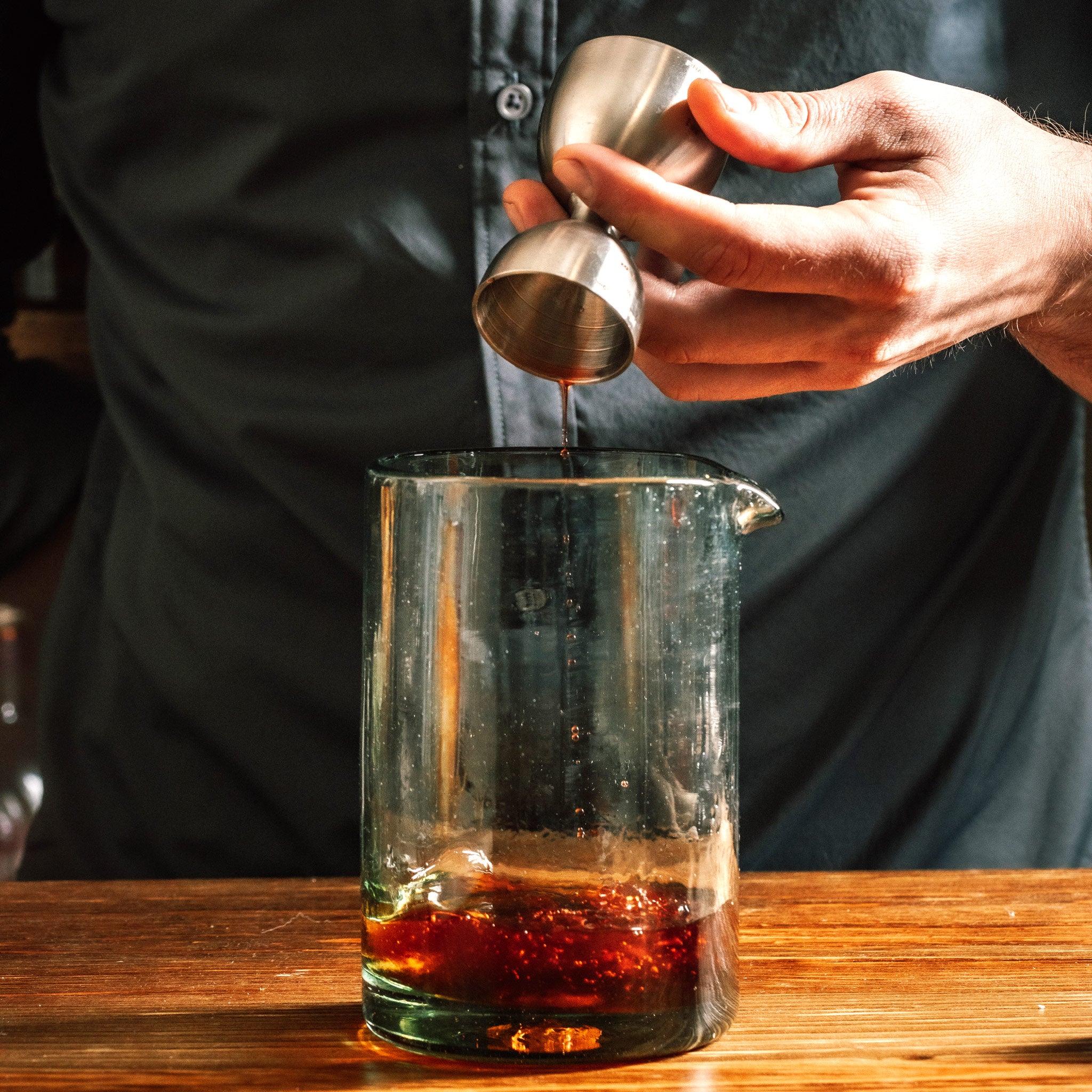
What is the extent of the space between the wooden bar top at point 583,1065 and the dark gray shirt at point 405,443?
0.22m

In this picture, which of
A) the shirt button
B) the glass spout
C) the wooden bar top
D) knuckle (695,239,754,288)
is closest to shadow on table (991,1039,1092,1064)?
the wooden bar top

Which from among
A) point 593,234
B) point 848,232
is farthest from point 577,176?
point 848,232

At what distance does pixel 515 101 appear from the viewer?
833 mm

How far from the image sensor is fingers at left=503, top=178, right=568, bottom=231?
655 millimetres

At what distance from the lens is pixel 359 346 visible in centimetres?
90

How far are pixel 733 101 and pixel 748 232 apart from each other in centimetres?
6

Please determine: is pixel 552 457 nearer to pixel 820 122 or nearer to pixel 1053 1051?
pixel 820 122

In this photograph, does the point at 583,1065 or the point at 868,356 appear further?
the point at 868,356

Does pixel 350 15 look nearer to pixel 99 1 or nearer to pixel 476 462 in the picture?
pixel 99 1

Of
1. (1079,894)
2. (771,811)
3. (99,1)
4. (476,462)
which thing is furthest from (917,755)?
(99,1)

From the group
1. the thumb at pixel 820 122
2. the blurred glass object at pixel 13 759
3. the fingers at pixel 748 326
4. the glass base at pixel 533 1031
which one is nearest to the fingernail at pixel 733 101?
the thumb at pixel 820 122

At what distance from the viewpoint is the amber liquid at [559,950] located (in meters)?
0.49

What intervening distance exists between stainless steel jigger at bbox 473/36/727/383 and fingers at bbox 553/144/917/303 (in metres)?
0.02

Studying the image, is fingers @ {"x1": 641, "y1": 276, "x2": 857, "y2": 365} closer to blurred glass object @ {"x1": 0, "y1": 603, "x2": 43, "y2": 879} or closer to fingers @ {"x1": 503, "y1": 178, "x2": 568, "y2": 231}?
fingers @ {"x1": 503, "y1": 178, "x2": 568, "y2": 231}
